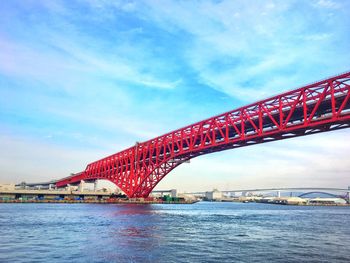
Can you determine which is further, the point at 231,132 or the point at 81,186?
the point at 81,186

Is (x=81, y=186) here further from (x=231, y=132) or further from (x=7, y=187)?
(x=231, y=132)

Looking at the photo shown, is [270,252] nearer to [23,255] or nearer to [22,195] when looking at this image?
[23,255]

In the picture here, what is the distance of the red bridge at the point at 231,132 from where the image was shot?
155 feet

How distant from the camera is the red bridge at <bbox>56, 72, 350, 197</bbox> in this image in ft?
155

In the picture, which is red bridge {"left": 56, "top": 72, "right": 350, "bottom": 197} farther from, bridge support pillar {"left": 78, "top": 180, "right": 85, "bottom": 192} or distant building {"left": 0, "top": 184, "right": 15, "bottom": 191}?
distant building {"left": 0, "top": 184, "right": 15, "bottom": 191}

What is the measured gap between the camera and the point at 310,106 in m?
49.5

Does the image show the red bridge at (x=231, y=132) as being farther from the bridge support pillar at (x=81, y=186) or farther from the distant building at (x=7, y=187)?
the distant building at (x=7, y=187)

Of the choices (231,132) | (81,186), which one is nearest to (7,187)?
(81,186)

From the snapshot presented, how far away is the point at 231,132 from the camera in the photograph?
6788 cm

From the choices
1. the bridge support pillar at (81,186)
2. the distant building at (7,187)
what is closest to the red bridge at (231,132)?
the bridge support pillar at (81,186)

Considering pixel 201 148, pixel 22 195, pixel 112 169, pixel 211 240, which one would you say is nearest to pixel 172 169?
pixel 201 148

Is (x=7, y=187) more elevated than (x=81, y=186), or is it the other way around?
(x=81, y=186)

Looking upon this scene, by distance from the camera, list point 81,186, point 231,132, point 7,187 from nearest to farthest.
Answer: point 231,132 < point 7,187 < point 81,186

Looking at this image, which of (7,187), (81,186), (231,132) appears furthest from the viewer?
(81,186)
